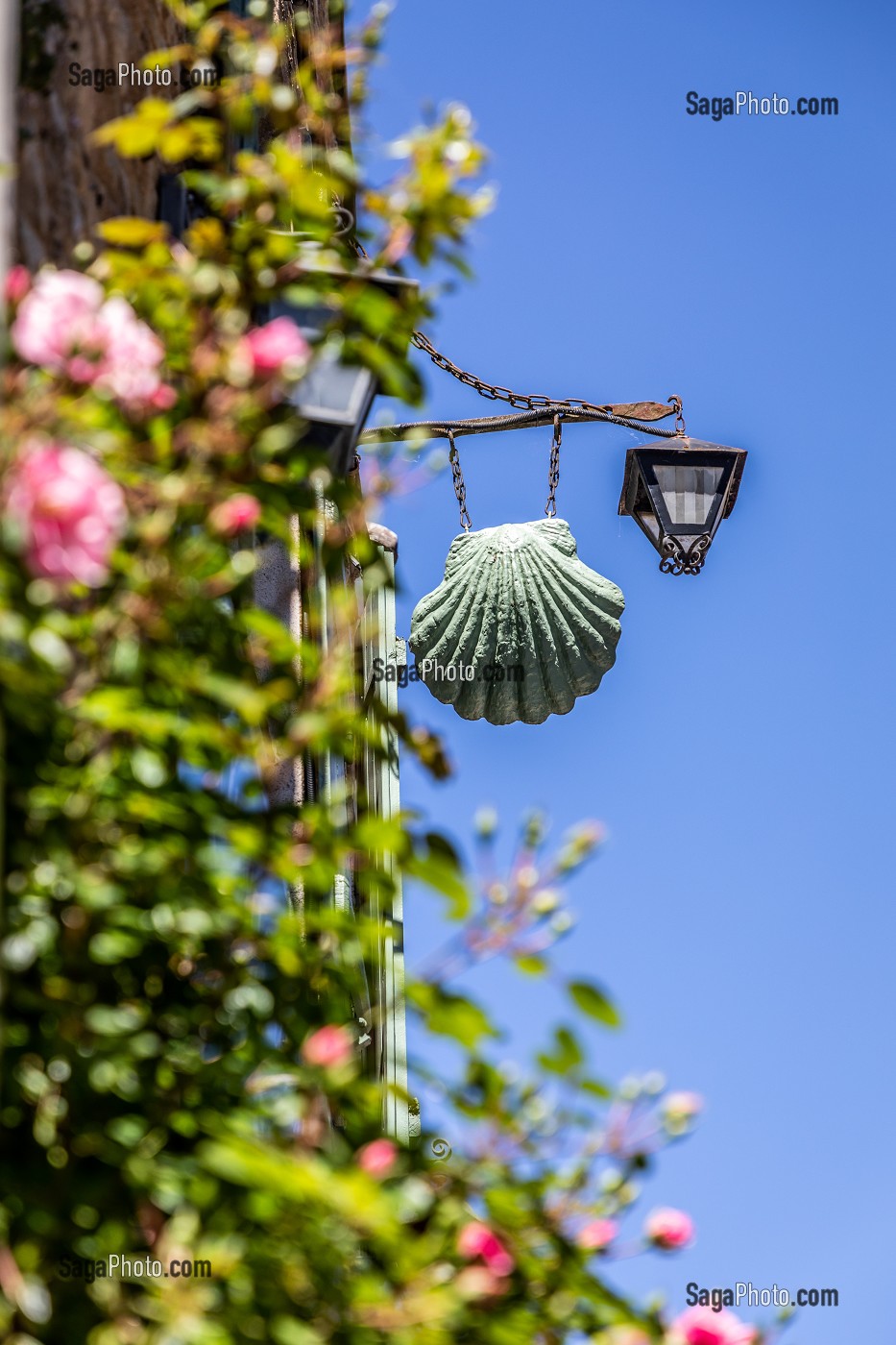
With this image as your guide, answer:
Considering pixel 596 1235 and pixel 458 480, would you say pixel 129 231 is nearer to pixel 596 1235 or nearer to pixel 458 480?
pixel 596 1235

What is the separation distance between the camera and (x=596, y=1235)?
2.15 metres

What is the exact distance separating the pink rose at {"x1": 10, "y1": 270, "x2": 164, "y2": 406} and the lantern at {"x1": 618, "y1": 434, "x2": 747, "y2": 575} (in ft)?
16.6

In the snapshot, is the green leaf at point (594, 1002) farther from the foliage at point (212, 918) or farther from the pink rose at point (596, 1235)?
the pink rose at point (596, 1235)

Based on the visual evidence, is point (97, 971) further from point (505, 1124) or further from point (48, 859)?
point (505, 1124)

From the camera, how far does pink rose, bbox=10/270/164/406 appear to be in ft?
6.08

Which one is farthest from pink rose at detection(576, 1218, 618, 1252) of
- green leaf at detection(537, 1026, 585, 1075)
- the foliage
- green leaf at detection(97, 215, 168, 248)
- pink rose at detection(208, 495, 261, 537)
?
green leaf at detection(97, 215, 168, 248)

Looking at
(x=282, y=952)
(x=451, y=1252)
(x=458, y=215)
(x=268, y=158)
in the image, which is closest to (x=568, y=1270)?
(x=451, y=1252)

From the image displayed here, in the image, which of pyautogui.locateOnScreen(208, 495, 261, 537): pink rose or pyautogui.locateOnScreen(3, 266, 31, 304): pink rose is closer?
pyautogui.locateOnScreen(208, 495, 261, 537): pink rose

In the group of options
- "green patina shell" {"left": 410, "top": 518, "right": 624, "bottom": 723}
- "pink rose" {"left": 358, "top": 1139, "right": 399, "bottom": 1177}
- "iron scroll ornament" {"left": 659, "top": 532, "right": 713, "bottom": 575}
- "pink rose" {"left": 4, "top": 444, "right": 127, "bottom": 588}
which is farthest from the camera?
"green patina shell" {"left": 410, "top": 518, "right": 624, "bottom": 723}

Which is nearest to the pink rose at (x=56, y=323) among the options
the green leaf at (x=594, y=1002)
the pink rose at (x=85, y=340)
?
the pink rose at (x=85, y=340)

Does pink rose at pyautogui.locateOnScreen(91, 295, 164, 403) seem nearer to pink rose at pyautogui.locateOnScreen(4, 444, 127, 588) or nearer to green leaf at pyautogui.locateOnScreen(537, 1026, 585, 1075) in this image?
pink rose at pyautogui.locateOnScreen(4, 444, 127, 588)

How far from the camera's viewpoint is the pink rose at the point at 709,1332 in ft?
7.18

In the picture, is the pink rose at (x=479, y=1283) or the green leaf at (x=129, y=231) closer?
the pink rose at (x=479, y=1283)

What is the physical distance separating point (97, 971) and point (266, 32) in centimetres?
150
